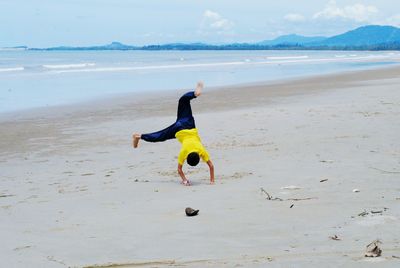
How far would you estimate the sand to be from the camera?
4.50 meters

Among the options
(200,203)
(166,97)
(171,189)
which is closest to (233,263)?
(200,203)

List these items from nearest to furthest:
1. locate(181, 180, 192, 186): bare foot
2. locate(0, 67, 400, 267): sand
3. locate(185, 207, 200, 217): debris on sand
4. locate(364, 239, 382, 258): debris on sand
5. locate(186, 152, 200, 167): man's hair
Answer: locate(364, 239, 382, 258): debris on sand → locate(0, 67, 400, 267): sand → locate(185, 207, 200, 217): debris on sand → locate(181, 180, 192, 186): bare foot → locate(186, 152, 200, 167): man's hair

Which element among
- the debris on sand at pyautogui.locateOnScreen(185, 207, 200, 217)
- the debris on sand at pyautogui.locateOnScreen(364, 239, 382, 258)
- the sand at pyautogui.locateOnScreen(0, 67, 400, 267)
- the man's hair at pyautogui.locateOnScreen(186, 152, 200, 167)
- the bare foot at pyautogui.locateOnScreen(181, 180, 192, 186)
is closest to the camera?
the debris on sand at pyautogui.locateOnScreen(364, 239, 382, 258)

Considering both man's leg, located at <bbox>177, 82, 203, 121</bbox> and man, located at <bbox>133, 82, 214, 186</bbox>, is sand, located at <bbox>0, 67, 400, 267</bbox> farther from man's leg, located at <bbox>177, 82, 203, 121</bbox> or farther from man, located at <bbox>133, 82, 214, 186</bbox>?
man's leg, located at <bbox>177, 82, 203, 121</bbox>

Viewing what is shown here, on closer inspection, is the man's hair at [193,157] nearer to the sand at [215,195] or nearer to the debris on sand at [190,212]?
the sand at [215,195]

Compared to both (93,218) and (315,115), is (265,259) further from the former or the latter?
(315,115)

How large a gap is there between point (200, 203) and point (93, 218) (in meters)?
1.11

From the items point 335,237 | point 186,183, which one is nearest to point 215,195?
point 186,183

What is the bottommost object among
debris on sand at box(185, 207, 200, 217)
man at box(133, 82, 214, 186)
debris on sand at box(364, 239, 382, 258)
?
debris on sand at box(185, 207, 200, 217)

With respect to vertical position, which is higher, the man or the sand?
the man

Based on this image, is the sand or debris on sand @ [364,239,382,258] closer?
debris on sand @ [364,239,382,258]

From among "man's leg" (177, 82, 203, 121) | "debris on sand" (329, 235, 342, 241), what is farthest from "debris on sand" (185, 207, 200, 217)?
"man's leg" (177, 82, 203, 121)

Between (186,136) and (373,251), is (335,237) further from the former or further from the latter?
(186,136)

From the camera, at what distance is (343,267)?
156 inches
